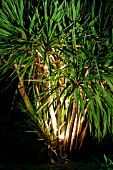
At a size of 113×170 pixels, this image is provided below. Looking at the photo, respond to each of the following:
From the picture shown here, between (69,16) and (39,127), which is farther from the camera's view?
(39,127)

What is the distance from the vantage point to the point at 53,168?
2480 mm

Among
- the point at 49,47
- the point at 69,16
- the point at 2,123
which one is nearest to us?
the point at 49,47

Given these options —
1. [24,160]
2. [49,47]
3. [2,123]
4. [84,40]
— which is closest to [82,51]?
[84,40]

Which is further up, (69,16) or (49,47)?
(69,16)

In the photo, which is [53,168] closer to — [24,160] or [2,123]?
[24,160]

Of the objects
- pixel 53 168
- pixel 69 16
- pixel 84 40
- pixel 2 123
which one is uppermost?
pixel 69 16

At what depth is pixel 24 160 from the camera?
281 centimetres

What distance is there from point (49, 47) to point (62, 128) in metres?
0.83

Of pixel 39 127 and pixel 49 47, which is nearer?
pixel 49 47

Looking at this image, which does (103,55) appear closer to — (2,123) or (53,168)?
(53,168)

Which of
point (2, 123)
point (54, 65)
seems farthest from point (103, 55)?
point (2, 123)

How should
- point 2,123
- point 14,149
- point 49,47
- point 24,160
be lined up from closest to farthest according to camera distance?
point 49,47, point 24,160, point 14,149, point 2,123

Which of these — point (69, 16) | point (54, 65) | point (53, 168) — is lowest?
point (53, 168)

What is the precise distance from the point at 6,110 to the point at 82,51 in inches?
80.9
